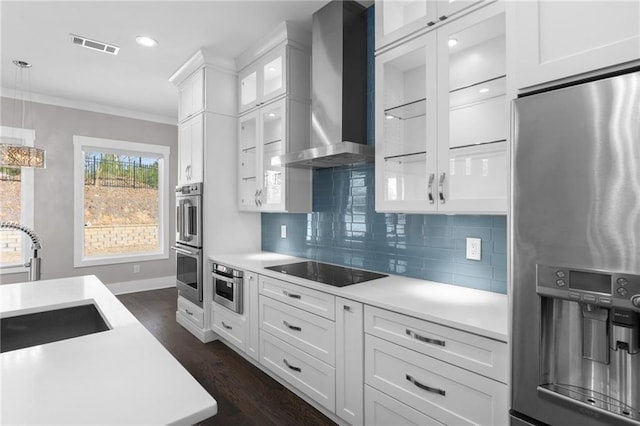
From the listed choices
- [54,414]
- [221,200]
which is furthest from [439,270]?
[221,200]

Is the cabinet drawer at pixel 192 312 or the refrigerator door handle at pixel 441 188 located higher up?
the refrigerator door handle at pixel 441 188

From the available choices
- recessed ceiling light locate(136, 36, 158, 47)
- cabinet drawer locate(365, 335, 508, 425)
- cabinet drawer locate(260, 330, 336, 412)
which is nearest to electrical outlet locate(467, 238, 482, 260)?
cabinet drawer locate(365, 335, 508, 425)

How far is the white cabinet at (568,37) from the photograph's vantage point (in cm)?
95

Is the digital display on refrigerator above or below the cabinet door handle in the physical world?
below

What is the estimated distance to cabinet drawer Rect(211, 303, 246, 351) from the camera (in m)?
2.99

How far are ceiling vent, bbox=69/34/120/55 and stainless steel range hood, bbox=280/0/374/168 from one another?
2.03 m

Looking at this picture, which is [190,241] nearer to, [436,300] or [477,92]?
[436,300]

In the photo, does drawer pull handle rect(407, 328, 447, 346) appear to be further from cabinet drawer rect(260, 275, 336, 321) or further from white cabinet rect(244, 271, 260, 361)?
white cabinet rect(244, 271, 260, 361)

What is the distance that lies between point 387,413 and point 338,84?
2096 millimetres

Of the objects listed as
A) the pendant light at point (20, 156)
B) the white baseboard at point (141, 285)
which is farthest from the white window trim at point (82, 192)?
the pendant light at point (20, 156)

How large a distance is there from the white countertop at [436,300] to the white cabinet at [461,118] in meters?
0.47

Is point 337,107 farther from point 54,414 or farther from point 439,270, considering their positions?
point 54,414

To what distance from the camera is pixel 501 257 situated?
1882 millimetres

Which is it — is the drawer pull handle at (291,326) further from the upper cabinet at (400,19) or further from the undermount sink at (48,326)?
the upper cabinet at (400,19)
